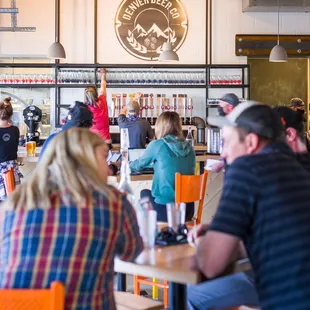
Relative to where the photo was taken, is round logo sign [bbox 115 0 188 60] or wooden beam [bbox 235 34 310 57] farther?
round logo sign [bbox 115 0 188 60]

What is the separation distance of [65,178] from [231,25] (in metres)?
9.52

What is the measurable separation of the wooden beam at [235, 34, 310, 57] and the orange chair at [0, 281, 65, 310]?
9.67 meters

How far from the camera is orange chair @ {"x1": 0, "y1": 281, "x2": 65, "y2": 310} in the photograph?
65.6 inches

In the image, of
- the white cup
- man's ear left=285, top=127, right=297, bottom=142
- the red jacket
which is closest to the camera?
the white cup

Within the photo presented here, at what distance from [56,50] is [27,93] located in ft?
7.93

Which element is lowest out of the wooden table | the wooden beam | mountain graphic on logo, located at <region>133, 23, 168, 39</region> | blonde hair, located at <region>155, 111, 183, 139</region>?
the wooden table

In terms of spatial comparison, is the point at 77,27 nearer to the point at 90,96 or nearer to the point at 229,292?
the point at 90,96

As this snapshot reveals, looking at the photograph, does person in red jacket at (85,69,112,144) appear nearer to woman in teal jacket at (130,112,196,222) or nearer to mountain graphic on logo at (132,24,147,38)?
woman in teal jacket at (130,112,196,222)

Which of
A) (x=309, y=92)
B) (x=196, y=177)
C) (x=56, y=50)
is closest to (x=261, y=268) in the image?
(x=196, y=177)

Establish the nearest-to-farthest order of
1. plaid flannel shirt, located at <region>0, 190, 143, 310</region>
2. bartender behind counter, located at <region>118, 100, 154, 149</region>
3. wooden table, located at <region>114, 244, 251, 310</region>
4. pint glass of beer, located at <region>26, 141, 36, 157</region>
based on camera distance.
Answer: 1. plaid flannel shirt, located at <region>0, 190, 143, 310</region>
2. wooden table, located at <region>114, 244, 251, 310</region>
3. pint glass of beer, located at <region>26, 141, 36, 157</region>
4. bartender behind counter, located at <region>118, 100, 154, 149</region>

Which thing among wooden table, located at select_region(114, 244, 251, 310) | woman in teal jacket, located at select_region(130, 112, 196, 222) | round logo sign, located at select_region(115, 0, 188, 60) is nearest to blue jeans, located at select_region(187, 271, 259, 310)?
wooden table, located at select_region(114, 244, 251, 310)

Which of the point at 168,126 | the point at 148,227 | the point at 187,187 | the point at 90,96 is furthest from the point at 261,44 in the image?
the point at 148,227

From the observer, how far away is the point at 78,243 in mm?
1930

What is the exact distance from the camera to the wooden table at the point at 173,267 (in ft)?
6.97
